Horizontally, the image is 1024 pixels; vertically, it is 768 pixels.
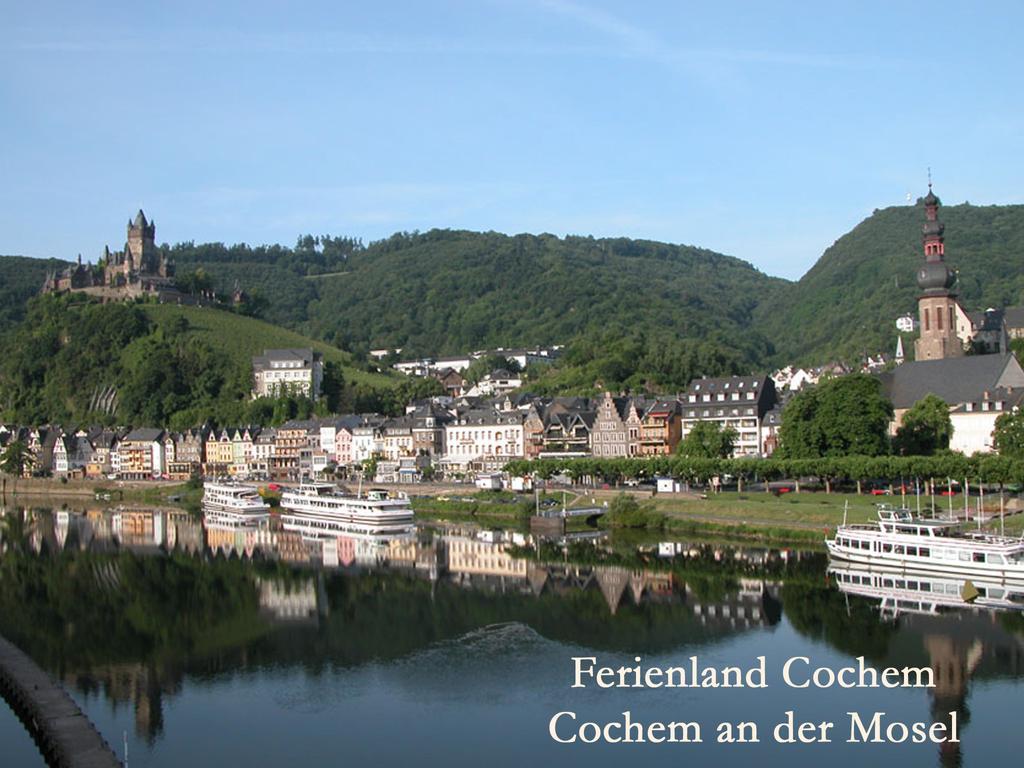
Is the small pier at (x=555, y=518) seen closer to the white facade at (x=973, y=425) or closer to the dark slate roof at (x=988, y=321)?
the white facade at (x=973, y=425)

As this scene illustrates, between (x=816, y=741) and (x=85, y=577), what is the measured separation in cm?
3753

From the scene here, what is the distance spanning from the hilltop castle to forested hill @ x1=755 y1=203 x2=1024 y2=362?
86506 mm

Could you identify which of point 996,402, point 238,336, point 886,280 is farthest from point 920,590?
point 886,280

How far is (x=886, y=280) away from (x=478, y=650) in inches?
5467

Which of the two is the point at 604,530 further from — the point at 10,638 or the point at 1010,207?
the point at 1010,207

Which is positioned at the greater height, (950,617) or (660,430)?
(660,430)

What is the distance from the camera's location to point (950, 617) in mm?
37688

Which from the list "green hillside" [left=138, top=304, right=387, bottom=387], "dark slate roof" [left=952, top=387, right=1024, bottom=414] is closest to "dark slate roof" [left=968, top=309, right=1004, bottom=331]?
"dark slate roof" [left=952, top=387, right=1024, bottom=414]

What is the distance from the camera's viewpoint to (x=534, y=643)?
116ft

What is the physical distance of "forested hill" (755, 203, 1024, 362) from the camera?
5527 inches

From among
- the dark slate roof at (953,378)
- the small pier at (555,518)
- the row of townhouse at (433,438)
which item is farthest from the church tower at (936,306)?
the small pier at (555,518)

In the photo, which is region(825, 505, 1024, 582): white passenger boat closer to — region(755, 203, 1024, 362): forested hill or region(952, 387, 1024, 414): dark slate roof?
region(952, 387, 1024, 414): dark slate roof

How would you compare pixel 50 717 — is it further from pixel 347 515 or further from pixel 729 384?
pixel 729 384

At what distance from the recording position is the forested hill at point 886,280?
461 ft
